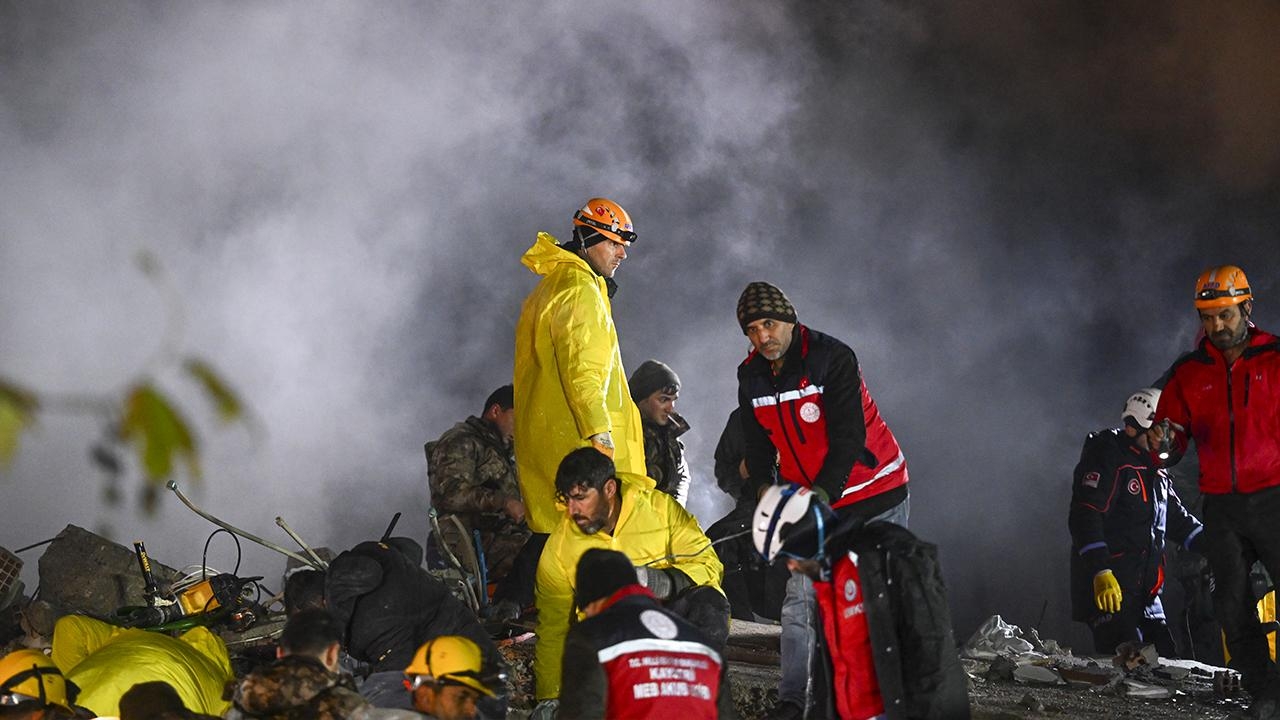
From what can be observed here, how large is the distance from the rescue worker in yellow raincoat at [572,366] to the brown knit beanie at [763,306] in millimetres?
679

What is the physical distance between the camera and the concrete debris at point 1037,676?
6508mm

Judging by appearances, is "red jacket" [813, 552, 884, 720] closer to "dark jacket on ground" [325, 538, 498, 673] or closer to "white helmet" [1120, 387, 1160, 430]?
"dark jacket on ground" [325, 538, 498, 673]

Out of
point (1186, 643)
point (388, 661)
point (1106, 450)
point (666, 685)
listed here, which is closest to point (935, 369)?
point (1186, 643)

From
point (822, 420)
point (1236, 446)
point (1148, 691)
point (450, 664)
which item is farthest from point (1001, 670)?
point (450, 664)

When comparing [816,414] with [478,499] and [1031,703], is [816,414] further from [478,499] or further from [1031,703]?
[478,499]

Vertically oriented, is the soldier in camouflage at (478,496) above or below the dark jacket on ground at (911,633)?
above

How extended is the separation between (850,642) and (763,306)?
5.68 feet

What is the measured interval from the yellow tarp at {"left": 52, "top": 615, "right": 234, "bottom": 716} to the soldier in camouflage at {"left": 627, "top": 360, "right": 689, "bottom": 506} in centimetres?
334

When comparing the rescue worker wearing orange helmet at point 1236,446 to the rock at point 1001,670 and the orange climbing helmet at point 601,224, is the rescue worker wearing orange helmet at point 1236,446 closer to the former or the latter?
the rock at point 1001,670

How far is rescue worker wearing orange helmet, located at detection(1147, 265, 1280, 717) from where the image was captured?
5.61 meters

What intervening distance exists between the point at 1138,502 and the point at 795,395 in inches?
140

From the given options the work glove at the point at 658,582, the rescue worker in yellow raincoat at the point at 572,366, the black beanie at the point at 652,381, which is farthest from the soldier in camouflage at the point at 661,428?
the work glove at the point at 658,582

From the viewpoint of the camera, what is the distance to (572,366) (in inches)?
233

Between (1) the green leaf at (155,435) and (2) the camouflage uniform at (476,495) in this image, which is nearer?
(1) the green leaf at (155,435)
